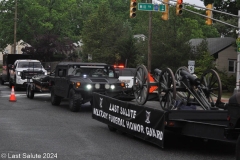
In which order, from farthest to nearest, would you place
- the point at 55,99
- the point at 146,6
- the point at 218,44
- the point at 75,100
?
the point at 218,44 → the point at 146,6 → the point at 55,99 → the point at 75,100

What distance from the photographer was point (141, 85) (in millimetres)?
12281

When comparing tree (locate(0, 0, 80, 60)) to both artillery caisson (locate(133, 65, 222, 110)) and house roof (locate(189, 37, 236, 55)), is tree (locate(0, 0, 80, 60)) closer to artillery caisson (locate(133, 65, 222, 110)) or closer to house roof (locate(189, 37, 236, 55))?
house roof (locate(189, 37, 236, 55))

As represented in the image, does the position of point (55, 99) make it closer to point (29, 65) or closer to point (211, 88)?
point (211, 88)

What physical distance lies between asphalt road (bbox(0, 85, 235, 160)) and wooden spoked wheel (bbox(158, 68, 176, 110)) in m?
0.94

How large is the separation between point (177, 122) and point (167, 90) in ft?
4.13

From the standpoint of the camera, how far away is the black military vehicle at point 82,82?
1831cm

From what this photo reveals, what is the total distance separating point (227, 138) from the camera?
28.6ft

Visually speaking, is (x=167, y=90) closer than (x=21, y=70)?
Yes

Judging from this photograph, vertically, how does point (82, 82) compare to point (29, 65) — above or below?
below

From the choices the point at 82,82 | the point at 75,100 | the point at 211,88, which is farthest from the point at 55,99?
the point at 211,88

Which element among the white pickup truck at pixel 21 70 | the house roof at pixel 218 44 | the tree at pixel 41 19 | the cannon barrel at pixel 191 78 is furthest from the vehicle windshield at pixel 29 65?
the tree at pixel 41 19

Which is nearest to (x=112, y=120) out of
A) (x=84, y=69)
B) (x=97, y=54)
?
(x=84, y=69)

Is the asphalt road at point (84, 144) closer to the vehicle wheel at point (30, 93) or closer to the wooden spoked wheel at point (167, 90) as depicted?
the wooden spoked wheel at point (167, 90)

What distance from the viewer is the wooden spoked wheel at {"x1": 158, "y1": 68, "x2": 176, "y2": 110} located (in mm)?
10997
